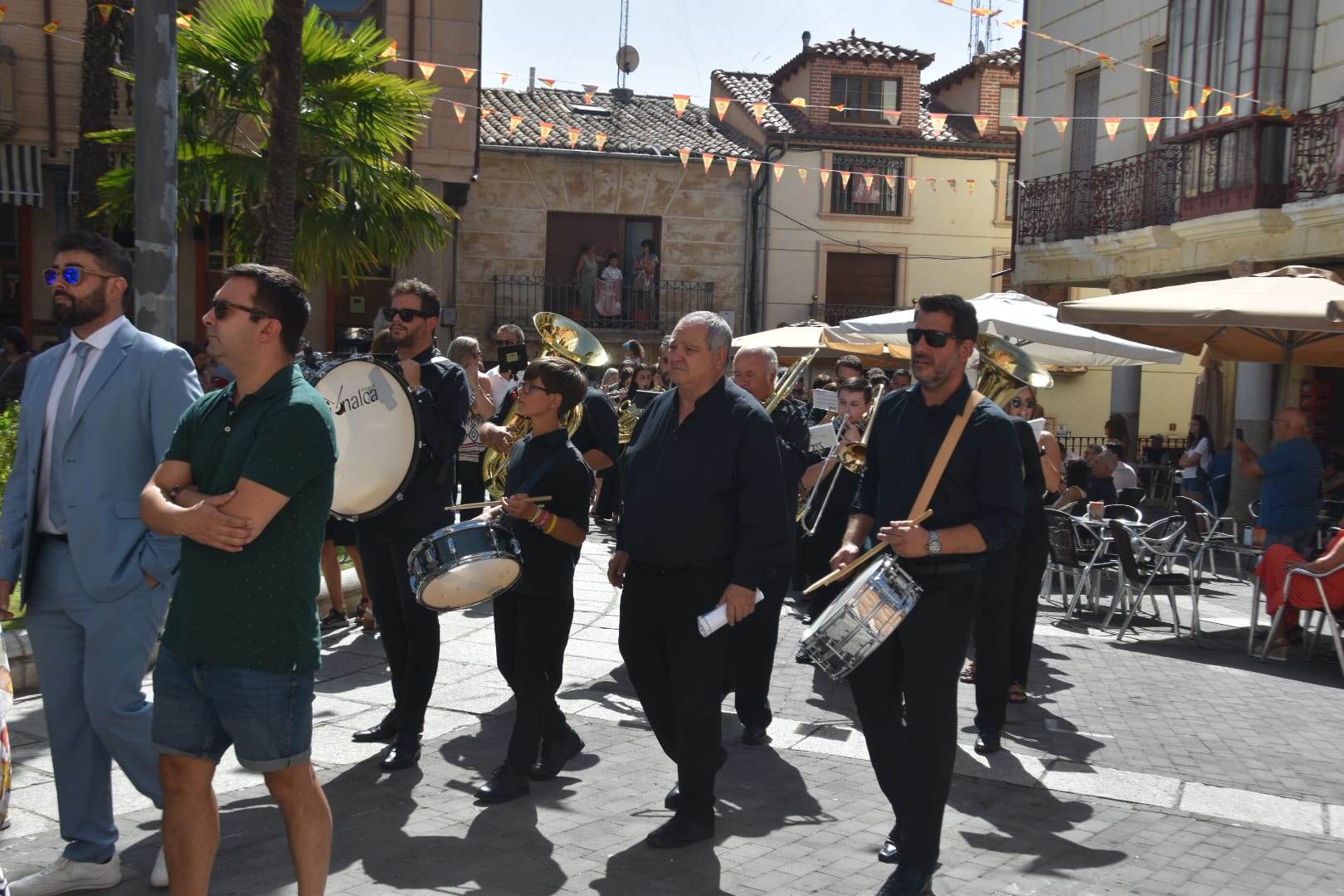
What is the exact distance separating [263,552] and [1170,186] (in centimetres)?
1772

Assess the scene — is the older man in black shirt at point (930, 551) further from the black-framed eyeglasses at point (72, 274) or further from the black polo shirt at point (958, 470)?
the black-framed eyeglasses at point (72, 274)

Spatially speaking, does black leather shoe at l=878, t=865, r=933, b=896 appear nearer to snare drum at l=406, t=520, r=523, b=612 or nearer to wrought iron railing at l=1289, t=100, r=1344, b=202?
snare drum at l=406, t=520, r=523, b=612

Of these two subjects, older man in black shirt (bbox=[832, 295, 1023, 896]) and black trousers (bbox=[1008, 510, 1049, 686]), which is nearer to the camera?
older man in black shirt (bbox=[832, 295, 1023, 896])

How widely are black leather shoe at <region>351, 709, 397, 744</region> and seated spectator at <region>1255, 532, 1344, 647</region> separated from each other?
5771mm

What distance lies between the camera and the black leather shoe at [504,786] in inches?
197

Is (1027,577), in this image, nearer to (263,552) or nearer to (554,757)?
(554,757)

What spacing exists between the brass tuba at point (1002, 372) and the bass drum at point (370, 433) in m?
2.45

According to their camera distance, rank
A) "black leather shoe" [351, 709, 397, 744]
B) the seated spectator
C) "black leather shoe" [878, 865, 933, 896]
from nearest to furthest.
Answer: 1. "black leather shoe" [878, 865, 933, 896]
2. "black leather shoe" [351, 709, 397, 744]
3. the seated spectator

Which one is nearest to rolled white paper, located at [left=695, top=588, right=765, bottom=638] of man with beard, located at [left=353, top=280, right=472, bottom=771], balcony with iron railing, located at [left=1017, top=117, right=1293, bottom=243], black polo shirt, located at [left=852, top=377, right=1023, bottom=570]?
black polo shirt, located at [left=852, top=377, right=1023, bottom=570]

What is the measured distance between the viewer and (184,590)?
11.1ft

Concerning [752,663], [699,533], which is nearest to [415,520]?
[699,533]

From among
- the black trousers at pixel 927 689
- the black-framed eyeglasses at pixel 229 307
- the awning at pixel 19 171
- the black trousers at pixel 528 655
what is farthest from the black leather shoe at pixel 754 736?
the awning at pixel 19 171

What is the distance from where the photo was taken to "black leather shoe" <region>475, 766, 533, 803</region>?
16.5 feet

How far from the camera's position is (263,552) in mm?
3344
